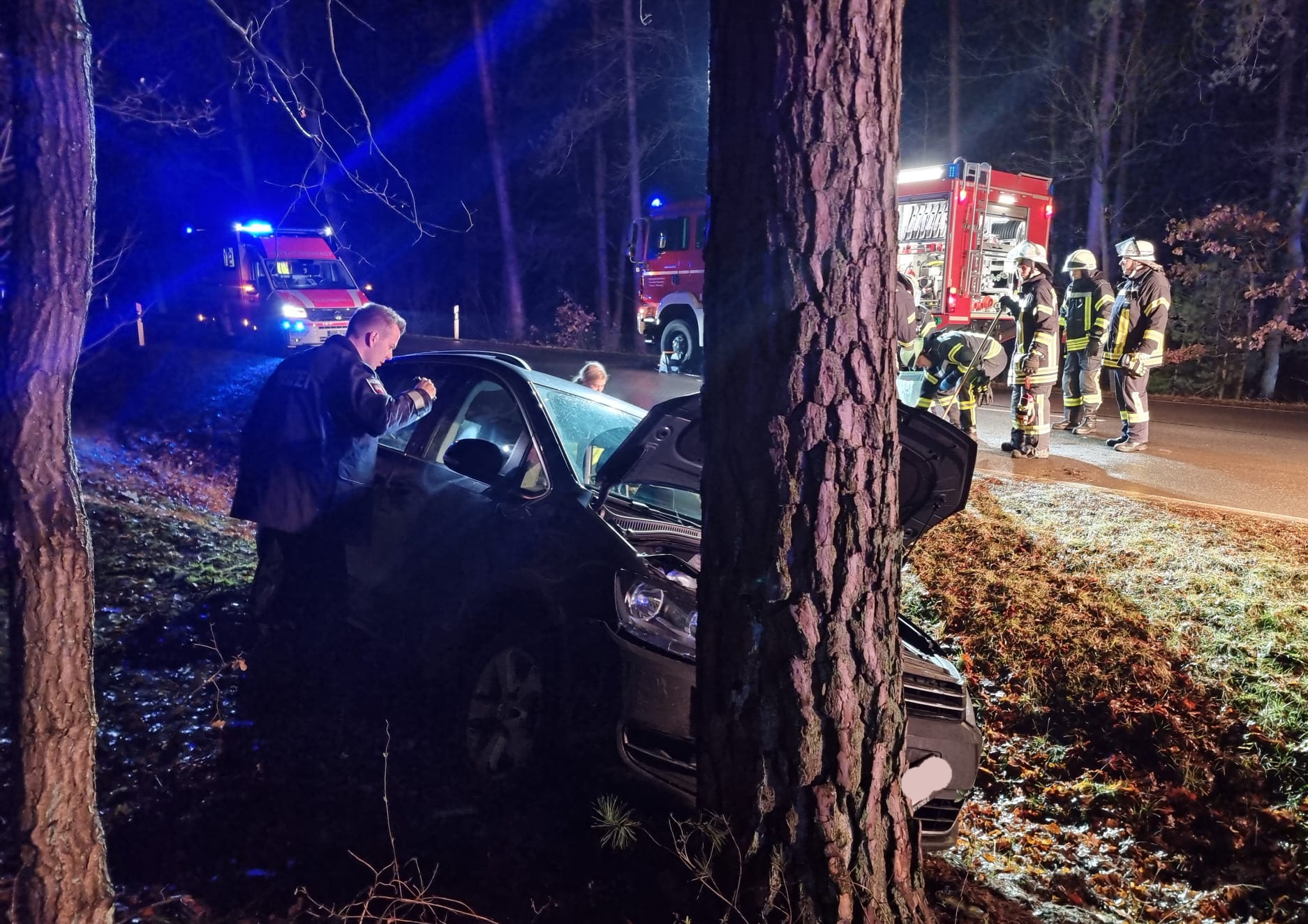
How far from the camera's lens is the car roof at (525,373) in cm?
398

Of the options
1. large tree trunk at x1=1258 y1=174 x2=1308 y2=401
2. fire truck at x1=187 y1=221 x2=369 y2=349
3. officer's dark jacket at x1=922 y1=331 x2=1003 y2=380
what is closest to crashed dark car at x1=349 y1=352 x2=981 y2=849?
officer's dark jacket at x1=922 y1=331 x2=1003 y2=380

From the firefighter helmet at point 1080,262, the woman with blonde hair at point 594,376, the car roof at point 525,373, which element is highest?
the firefighter helmet at point 1080,262

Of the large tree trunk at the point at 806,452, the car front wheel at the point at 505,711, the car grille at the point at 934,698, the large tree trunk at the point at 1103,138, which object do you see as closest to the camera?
the large tree trunk at the point at 806,452

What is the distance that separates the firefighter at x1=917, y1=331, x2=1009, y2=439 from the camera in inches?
321

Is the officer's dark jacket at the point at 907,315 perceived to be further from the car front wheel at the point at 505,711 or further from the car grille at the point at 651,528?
the car front wheel at the point at 505,711

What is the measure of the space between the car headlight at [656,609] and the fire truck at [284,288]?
13727mm

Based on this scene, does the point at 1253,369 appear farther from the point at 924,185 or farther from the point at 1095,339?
the point at 1095,339

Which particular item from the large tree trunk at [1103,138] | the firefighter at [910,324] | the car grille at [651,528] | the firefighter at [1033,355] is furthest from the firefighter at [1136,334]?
the large tree trunk at [1103,138]

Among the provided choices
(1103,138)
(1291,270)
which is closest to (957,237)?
(1291,270)

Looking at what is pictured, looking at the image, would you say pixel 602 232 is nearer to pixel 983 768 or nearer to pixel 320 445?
pixel 320 445

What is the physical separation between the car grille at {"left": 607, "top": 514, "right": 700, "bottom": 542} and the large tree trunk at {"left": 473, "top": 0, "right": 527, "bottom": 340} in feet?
71.4

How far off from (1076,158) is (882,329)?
1980 cm

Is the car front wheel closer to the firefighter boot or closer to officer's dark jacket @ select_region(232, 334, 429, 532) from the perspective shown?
officer's dark jacket @ select_region(232, 334, 429, 532)

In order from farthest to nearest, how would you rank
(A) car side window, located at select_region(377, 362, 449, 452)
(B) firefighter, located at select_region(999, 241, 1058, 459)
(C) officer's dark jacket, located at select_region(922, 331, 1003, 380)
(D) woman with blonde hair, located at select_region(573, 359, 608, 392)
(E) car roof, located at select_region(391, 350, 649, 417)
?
1. (B) firefighter, located at select_region(999, 241, 1058, 459)
2. (C) officer's dark jacket, located at select_region(922, 331, 1003, 380)
3. (D) woman with blonde hair, located at select_region(573, 359, 608, 392)
4. (A) car side window, located at select_region(377, 362, 449, 452)
5. (E) car roof, located at select_region(391, 350, 649, 417)
